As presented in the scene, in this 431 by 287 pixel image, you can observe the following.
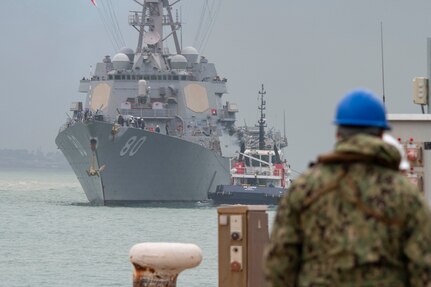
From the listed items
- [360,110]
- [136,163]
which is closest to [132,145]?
[136,163]

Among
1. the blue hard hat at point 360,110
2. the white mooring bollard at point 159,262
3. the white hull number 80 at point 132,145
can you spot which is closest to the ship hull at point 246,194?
the white hull number 80 at point 132,145

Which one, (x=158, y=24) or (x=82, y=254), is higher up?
(x=158, y=24)

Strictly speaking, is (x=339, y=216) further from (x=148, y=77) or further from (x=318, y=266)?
(x=148, y=77)

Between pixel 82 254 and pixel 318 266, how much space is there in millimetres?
31529

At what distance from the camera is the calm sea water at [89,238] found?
28406mm

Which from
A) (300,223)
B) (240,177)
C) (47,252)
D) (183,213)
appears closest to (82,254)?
(47,252)

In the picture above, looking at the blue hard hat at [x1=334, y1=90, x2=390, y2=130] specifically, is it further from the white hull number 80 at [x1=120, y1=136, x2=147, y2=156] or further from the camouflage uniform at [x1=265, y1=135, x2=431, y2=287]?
the white hull number 80 at [x1=120, y1=136, x2=147, y2=156]

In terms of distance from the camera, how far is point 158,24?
2842 inches

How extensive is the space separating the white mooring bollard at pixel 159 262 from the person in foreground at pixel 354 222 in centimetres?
322

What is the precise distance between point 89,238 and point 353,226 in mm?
39062

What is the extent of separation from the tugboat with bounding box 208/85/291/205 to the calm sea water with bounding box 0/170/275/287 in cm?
112

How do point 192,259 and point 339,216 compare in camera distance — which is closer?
point 339,216

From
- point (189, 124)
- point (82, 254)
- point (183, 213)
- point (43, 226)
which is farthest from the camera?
point (189, 124)

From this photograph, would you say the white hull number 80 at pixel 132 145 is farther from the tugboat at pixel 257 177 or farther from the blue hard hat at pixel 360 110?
the blue hard hat at pixel 360 110
